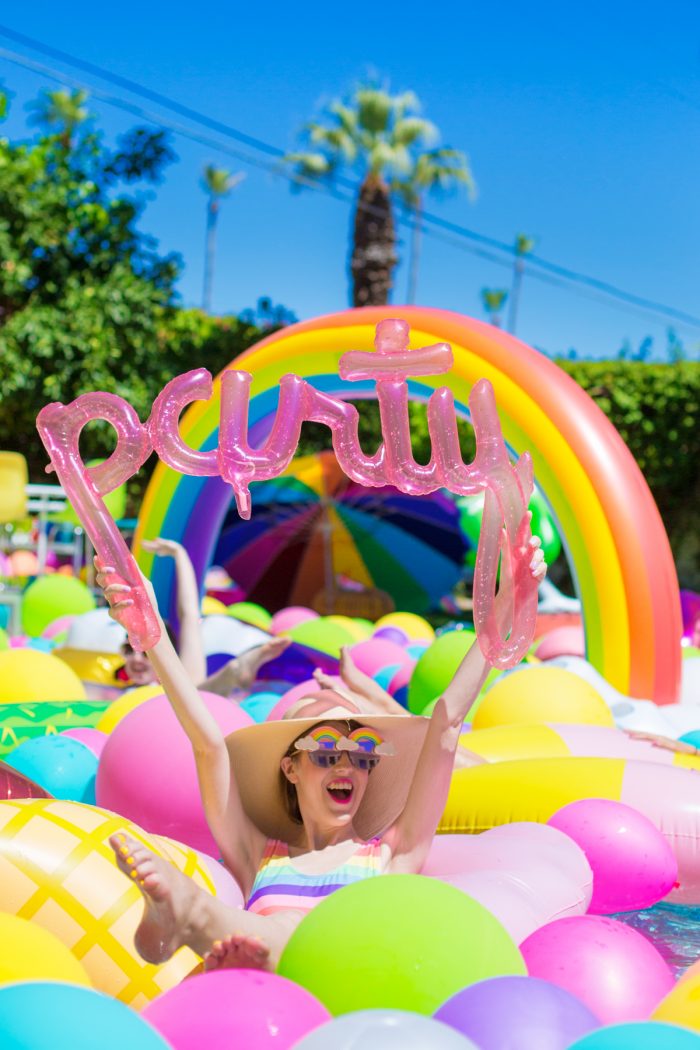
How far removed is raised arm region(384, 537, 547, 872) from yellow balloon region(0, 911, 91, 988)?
0.93 metres

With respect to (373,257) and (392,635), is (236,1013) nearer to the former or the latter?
(392,635)

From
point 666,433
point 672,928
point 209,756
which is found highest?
point 666,433

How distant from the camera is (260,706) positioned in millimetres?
4727

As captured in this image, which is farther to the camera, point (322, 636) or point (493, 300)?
point (493, 300)

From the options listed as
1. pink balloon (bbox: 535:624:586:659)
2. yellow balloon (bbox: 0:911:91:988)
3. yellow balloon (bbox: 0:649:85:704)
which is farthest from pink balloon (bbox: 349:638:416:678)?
yellow balloon (bbox: 0:911:91:988)

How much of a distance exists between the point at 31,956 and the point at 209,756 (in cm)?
83

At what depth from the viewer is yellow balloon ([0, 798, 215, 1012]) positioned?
2244 mm

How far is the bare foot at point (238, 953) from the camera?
2.04 metres

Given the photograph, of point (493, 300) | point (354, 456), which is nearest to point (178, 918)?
point (354, 456)

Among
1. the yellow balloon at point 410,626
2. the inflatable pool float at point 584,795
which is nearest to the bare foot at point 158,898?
the inflatable pool float at point 584,795

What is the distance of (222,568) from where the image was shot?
11711 mm

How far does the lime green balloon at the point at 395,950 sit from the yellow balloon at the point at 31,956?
0.38 m

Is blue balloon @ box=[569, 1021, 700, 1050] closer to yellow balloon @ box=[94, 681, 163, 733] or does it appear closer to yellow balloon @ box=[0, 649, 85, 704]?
yellow balloon @ box=[94, 681, 163, 733]

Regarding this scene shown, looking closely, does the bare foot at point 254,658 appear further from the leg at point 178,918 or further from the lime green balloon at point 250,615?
the lime green balloon at point 250,615
